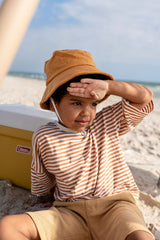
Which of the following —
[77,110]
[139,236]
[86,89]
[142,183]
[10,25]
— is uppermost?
[10,25]

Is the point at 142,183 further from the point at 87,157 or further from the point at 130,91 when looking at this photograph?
the point at 130,91

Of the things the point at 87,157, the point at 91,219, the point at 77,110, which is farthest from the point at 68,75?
the point at 91,219

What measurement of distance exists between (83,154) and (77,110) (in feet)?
0.85

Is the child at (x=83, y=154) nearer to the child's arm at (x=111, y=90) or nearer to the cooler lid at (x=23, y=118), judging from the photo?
the child's arm at (x=111, y=90)

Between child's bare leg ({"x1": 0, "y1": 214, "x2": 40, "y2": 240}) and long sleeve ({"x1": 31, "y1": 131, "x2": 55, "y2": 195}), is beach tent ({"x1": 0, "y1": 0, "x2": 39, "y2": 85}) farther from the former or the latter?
long sleeve ({"x1": 31, "y1": 131, "x2": 55, "y2": 195})

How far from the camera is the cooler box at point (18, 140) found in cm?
182

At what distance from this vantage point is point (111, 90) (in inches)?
54.4

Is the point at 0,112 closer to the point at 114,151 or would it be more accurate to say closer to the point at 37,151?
the point at 37,151

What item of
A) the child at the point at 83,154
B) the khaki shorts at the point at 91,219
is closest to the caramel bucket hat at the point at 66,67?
the child at the point at 83,154

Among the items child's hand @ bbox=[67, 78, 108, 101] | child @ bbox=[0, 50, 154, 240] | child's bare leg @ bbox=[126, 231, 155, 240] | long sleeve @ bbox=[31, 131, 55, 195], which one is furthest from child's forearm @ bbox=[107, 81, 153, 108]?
child's bare leg @ bbox=[126, 231, 155, 240]

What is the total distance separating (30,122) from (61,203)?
0.63m

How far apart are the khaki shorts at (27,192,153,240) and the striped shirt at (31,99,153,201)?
5cm

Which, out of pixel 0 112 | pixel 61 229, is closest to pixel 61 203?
pixel 61 229

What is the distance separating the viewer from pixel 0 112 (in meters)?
1.88
